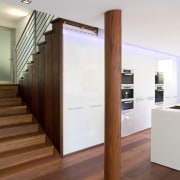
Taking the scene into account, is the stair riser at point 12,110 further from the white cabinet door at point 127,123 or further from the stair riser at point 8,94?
the white cabinet door at point 127,123

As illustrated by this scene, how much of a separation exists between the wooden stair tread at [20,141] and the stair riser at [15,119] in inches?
15.4

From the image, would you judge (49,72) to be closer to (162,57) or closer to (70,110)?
(70,110)

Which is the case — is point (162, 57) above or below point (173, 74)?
above

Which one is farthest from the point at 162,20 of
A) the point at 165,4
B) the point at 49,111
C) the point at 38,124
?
the point at 38,124

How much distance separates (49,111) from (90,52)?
55.0 inches

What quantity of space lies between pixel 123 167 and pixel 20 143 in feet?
5.84

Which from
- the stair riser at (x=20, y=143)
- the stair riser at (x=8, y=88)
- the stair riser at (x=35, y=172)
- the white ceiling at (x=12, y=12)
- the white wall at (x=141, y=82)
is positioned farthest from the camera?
the white ceiling at (x=12, y=12)

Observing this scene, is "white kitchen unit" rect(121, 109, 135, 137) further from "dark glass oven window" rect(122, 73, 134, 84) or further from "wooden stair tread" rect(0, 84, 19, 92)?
"wooden stair tread" rect(0, 84, 19, 92)

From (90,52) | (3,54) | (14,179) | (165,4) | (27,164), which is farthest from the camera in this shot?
(3,54)

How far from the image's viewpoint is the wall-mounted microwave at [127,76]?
462 cm

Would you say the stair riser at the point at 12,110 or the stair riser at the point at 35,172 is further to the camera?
the stair riser at the point at 12,110

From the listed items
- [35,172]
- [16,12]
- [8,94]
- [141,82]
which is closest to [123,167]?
[35,172]

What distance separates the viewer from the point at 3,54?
6055mm

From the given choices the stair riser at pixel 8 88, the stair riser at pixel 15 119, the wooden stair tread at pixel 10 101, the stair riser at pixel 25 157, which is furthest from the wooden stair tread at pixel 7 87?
the stair riser at pixel 25 157
